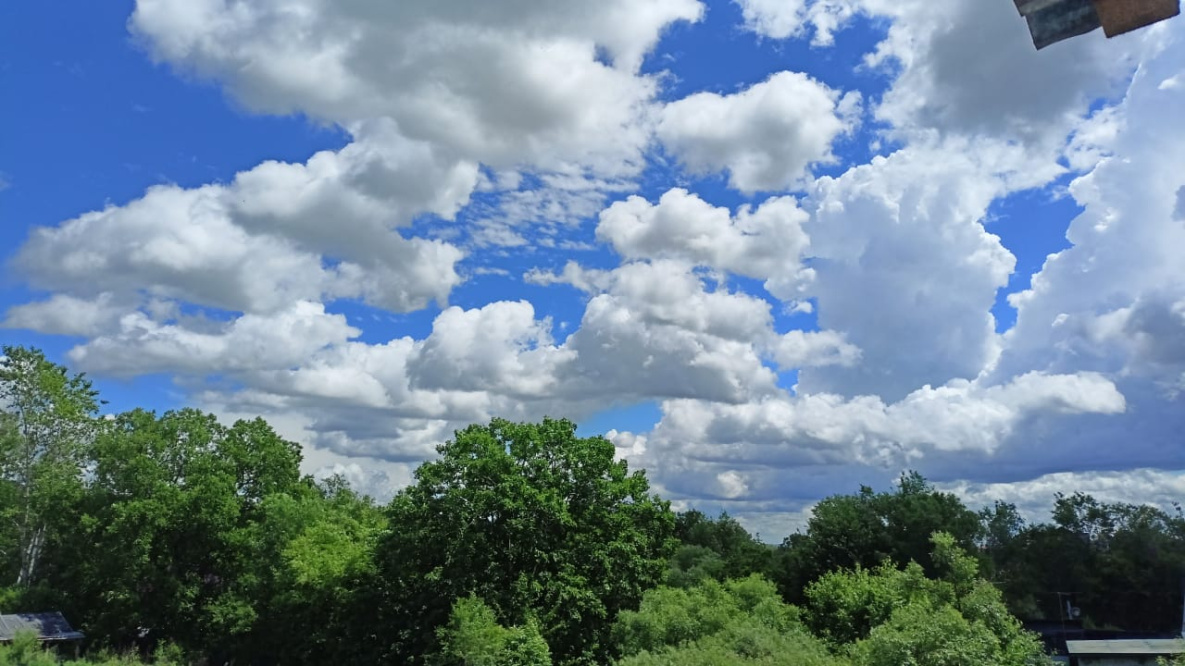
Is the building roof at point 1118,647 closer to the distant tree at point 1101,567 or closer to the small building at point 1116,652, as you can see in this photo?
the small building at point 1116,652

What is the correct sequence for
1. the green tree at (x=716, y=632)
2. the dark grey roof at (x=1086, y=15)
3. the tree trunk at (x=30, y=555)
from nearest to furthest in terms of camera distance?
the dark grey roof at (x=1086, y=15), the green tree at (x=716, y=632), the tree trunk at (x=30, y=555)

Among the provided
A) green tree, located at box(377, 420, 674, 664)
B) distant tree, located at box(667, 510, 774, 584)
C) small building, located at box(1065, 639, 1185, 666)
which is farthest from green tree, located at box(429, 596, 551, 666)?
small building, located at box(1065, 639, 1185, 666)

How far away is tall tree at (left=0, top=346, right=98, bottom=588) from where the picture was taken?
45.2 metres

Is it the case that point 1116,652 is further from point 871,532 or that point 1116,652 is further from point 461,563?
point 461,563

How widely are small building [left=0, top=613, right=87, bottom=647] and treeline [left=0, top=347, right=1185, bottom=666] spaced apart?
52.6 inches

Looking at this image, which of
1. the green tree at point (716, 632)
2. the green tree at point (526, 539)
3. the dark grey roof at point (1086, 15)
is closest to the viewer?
the dark grey roof at point (1086, 15)

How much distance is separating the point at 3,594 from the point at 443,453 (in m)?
29.1

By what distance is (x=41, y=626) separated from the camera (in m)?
42.2

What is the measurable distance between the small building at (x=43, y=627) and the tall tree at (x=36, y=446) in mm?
3734

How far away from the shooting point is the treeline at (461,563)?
28.7 metres

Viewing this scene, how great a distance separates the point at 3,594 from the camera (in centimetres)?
4406

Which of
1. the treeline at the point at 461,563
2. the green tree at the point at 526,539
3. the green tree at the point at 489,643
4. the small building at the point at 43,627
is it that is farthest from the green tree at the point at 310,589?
the green tree at the point at 489,643

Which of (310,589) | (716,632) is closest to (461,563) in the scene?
(310,589)

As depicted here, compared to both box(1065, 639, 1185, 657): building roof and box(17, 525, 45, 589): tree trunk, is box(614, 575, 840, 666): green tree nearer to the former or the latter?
box(1065, 639, 1185, 657): building roof
